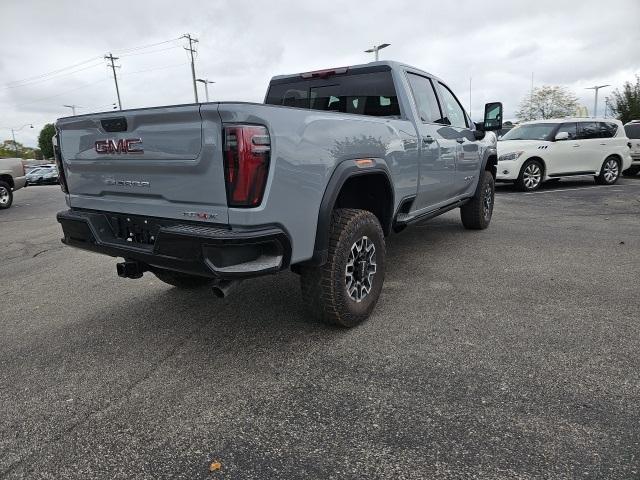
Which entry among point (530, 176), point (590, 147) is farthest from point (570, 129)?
point (530, 176)

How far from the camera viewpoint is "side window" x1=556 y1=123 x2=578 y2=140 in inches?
459

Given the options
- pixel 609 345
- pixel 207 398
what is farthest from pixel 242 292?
pixel 609 345

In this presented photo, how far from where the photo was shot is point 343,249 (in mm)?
3195

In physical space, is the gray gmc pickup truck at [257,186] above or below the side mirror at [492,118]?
below

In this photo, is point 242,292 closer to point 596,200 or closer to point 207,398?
point 207,398

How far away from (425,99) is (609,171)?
9.97m

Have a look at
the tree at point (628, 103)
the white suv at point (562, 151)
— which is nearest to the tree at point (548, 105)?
the tree at point (628, 103)

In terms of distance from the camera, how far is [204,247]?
8.38ft

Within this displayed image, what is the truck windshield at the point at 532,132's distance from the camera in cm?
1174

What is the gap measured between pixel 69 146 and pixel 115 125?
63cm

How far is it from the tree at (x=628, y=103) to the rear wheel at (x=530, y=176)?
22.6 metres

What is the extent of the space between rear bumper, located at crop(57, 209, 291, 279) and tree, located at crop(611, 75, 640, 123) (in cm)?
3316

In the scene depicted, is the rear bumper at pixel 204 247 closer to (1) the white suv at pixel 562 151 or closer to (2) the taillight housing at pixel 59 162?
(2) the taillight housing at pixel 59 162

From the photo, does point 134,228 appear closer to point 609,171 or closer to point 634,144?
point 609,171
